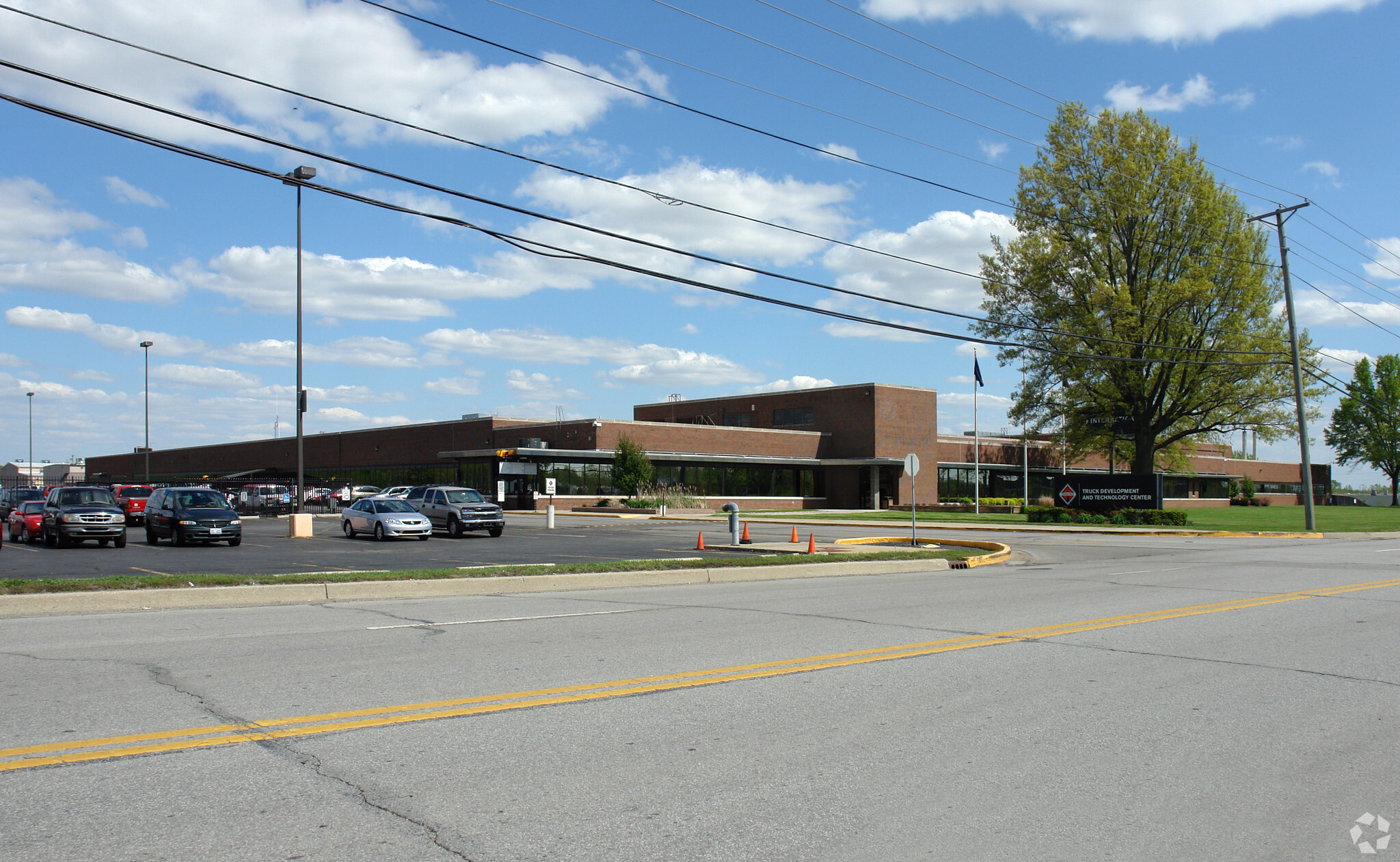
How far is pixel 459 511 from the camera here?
104 ft

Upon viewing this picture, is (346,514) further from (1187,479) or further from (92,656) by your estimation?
(1187,479)

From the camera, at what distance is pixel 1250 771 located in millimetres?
5617

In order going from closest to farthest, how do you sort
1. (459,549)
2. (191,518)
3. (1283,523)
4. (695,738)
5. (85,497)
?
1. (695,738)
2. (459,549)
3. (191,518)
4. (85,497)
5. (1283,523)

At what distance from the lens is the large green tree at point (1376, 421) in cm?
10275

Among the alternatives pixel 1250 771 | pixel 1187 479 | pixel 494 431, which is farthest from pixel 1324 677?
pixel 1187 479

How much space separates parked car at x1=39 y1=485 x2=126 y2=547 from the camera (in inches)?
974

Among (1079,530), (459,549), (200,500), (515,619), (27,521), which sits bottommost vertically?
(1079,530)

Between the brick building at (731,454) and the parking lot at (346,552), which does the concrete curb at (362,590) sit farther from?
the brick building at (731,454)

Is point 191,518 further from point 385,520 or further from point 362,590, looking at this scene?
point 362,590

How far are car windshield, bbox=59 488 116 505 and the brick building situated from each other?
27.2 metres

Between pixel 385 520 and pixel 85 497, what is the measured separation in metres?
7.91

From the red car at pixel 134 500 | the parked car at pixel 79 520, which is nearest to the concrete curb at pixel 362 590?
the parked car at pixel 79 520

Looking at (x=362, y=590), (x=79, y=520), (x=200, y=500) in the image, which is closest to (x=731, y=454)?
(x=200, y=500)

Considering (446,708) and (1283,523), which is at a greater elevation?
(446,708)
